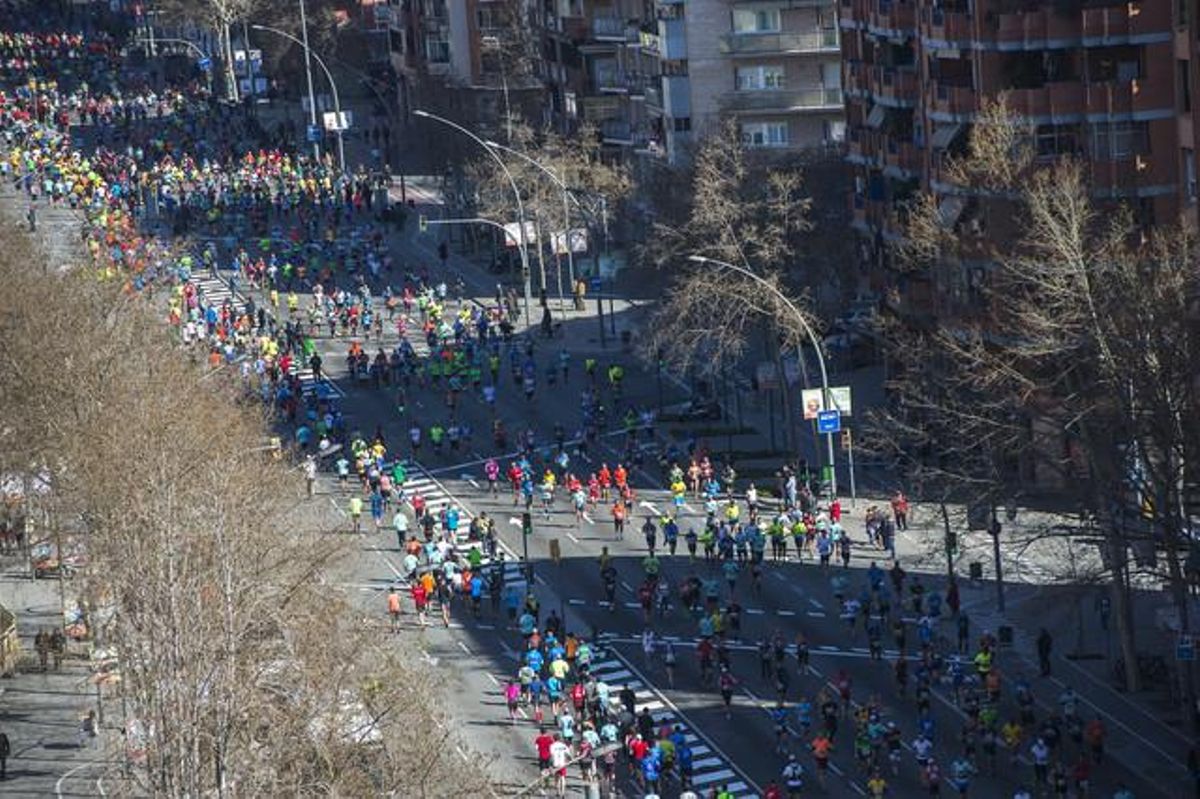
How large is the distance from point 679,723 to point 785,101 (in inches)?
2570

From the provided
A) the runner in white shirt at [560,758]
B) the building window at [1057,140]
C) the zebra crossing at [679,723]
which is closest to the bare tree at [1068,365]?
the building window at [1057,140]

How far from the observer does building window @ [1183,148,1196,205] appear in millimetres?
107375

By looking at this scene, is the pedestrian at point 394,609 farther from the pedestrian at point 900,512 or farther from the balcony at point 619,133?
the balcony at point 619,133

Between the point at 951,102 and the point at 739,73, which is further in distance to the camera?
the point at 739,73

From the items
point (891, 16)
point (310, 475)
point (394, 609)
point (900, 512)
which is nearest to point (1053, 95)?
point (900, 512)

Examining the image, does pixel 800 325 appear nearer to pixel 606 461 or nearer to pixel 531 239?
pixel 606 461

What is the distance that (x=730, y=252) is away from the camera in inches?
4793

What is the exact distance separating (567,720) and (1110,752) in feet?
44.0

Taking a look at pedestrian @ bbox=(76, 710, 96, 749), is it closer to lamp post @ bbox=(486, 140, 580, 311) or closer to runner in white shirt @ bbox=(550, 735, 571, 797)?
runner in white shirt @ bbox=(550, 735, 571, 797)

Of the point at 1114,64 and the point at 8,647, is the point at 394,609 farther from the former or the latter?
the point at 1114,64

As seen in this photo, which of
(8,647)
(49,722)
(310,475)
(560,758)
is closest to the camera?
(560,758)

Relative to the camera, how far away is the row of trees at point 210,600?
6725 cm

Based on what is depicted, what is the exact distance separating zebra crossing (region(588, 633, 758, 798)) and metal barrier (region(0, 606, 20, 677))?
16462 millimetres

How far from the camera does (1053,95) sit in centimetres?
11112
